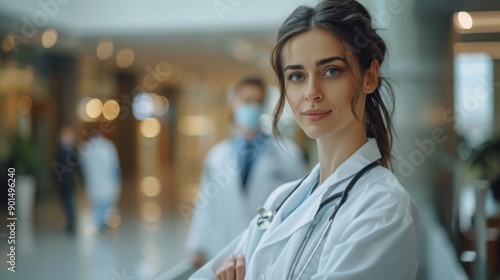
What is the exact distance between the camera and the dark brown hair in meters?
1.40

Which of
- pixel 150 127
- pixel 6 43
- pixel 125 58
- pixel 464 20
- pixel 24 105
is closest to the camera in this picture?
pixel 464 20

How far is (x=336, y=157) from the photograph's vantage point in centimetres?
149

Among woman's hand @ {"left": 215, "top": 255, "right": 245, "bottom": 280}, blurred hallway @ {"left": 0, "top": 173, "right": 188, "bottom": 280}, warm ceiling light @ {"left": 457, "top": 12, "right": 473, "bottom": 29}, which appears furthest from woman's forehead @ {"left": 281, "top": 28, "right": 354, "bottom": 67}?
warm ceiling light @ {"left": 457, "top": 12, "right": 473, "bottom": 29}

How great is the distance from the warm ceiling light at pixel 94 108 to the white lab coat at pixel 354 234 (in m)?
14.4

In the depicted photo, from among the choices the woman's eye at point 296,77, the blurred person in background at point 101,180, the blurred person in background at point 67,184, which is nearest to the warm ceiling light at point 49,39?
the blurred person in background at point 67,184

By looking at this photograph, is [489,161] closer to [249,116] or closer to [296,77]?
[249,116]

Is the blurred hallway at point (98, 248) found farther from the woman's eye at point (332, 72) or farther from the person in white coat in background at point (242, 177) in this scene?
the woman's eye at point (332, 72)

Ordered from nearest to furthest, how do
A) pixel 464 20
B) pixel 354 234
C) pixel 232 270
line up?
pixel 354 234
pixel 232 270
pixel 464 20

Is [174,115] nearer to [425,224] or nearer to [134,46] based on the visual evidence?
[134,46]

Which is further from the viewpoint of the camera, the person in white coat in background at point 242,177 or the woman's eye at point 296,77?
the person in white coat in background at point 242,177

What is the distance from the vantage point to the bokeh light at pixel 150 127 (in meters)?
23.2

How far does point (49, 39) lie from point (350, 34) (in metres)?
12.1

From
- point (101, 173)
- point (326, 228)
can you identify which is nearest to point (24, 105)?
point (101, 173)

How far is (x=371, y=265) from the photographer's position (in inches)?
48.8
